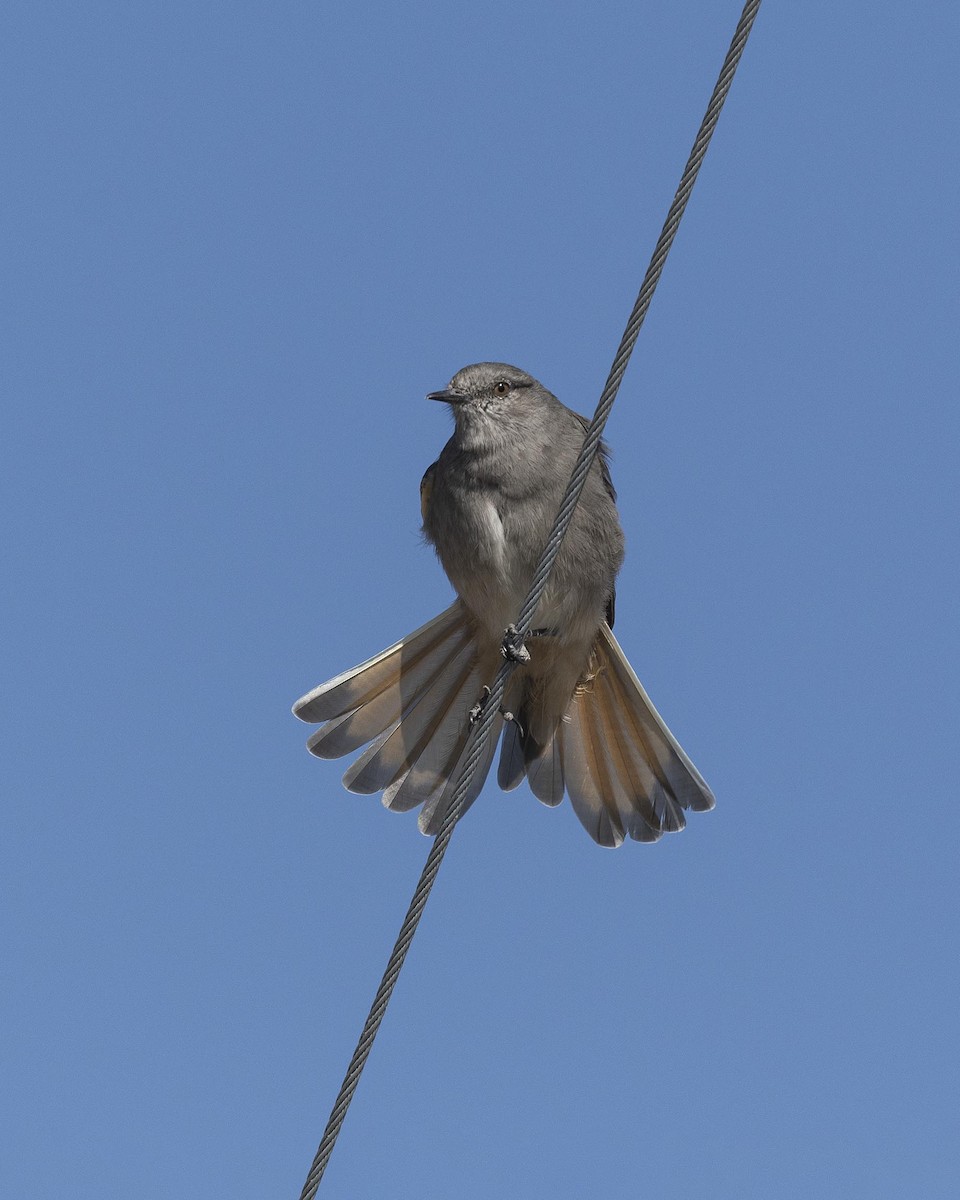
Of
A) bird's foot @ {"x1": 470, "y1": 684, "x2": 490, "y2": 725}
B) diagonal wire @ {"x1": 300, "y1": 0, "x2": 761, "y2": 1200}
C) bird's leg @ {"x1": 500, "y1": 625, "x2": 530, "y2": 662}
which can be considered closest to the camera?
diagonal wire @ {"x1": 300, "y1": 0, "x2": 761, "y2": 1200}

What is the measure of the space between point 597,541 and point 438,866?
11.2ft

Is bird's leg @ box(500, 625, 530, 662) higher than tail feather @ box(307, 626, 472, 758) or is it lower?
lower

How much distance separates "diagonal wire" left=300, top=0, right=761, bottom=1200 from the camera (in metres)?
4.27

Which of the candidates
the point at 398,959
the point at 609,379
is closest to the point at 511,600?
the point at 609,379

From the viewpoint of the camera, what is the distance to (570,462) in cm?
779

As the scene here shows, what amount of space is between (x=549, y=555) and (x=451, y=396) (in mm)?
2921

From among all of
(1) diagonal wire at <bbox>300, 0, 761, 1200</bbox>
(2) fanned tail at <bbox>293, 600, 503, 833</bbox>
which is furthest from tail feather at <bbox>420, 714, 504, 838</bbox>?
(1) diagonal wire at <bbox>300, 0, 761, 1200</bbox>

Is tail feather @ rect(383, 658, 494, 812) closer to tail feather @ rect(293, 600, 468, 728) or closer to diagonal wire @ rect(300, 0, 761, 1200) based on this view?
tail feather @ rect(293, 600, 468, 728)

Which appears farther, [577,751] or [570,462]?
[577,751]

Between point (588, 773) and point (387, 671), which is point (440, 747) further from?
point (588, 773)

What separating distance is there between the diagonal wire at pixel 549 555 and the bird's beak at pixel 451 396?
2752 millimetres

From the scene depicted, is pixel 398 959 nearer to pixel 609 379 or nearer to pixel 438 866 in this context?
pixel 438 866

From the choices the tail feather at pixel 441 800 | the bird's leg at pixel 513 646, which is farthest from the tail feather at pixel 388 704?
the bird's leg at pixel 513 646

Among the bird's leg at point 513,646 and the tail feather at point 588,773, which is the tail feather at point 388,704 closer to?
the tail feather at point 588,773
